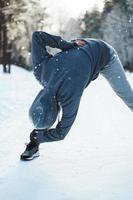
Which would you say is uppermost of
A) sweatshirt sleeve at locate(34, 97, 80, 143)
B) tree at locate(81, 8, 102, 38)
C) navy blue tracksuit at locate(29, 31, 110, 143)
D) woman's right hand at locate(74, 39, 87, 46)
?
woman's right hand at locate(74, 39, 87, 46)

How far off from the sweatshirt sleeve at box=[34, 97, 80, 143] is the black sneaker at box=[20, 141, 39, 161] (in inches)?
15.9

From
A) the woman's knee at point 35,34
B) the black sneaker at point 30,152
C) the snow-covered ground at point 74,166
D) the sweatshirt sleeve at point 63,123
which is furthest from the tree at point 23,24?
the sweatshirt sleeve at point 63,123

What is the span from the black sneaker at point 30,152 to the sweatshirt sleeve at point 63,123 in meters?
0.40

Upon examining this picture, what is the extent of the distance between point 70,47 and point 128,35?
48.7 m

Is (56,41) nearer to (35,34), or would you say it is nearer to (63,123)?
(35,34)

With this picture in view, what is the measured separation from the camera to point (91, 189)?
4617mm

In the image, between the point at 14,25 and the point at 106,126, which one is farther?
the point at 14,25

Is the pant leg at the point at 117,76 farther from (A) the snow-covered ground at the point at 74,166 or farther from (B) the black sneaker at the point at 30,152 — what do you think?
(B) the black sneaker at the point at 30,152

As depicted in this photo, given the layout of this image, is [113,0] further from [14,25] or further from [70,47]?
[70,47]

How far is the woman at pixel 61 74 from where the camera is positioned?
5.12m

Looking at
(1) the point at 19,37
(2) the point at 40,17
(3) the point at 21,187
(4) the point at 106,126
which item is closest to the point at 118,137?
(4) the point at 106,126

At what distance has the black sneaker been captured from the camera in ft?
18.9

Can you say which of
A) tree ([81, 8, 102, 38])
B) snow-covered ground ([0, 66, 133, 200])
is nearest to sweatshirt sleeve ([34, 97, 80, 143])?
snow-covered ground ([0, 66, 133, 200])

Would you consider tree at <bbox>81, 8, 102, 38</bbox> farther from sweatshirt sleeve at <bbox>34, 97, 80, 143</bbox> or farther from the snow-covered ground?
sweatshirt sleeve at <bbox>34, 97, 80, 143</bbox>
